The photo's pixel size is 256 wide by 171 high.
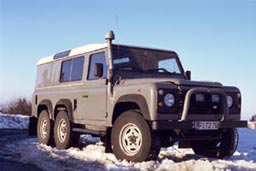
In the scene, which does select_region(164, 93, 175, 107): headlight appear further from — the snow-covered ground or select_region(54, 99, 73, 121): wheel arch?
select_region(54, 99, 73, 121): wheel arch

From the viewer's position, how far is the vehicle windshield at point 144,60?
901 centimetres

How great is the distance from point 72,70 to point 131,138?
3488 millimetres

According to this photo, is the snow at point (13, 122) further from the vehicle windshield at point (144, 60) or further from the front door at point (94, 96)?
the vehicle windshield at point (144, 60)

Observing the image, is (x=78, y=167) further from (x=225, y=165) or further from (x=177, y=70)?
(x=177, y=70)

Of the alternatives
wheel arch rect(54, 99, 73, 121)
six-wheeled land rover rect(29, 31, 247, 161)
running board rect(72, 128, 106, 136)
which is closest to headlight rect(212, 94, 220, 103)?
six-wheeled land rover rect(29, 31, 247, 161)

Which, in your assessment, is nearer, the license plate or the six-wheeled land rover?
the six-wheeled land rover

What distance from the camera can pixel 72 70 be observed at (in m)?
10.6

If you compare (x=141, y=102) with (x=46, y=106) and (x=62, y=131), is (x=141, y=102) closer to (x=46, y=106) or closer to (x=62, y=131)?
(x=62, y=131)

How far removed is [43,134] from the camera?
11.6m

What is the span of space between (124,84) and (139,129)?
111 centimetres

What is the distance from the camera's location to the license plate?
7.55m

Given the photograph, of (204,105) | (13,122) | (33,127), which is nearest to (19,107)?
(13,122)

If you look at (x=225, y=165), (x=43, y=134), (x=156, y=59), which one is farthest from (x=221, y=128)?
(x=43, y=134)

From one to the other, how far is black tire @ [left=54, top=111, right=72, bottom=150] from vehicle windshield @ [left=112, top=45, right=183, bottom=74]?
2225 millimetres
